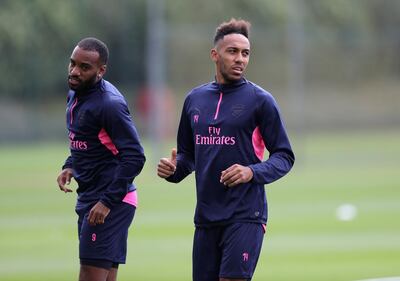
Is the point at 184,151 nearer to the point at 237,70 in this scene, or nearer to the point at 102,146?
the point at 102,146

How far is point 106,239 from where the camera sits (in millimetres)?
8422

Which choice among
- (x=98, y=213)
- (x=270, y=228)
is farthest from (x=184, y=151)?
(x=270, y=228)

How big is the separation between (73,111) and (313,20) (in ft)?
117

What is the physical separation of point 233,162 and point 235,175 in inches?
13.6

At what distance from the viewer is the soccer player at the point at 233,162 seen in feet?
26.0

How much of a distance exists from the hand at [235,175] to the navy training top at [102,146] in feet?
3.00

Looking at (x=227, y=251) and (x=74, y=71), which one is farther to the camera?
(x=74, y=71)

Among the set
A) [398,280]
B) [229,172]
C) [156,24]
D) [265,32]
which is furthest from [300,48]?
[229,172]

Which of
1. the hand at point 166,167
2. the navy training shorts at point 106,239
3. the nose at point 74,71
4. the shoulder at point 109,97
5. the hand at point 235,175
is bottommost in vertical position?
the navy training shorts at point 106,239

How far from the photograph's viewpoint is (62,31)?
51375 mm

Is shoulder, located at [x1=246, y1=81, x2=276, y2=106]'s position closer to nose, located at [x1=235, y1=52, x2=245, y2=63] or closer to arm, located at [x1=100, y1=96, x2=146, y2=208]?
nose, located at [x1=235, y1=52, x2=245, y2=63]

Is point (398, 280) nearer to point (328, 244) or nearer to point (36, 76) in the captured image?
point (328, 244)

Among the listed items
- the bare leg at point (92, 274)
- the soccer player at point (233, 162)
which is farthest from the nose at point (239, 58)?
Answer: the bare leg at point (92, 274)

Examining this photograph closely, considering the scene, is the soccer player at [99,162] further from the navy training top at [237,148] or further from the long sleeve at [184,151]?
the navy training top at [237,148]
